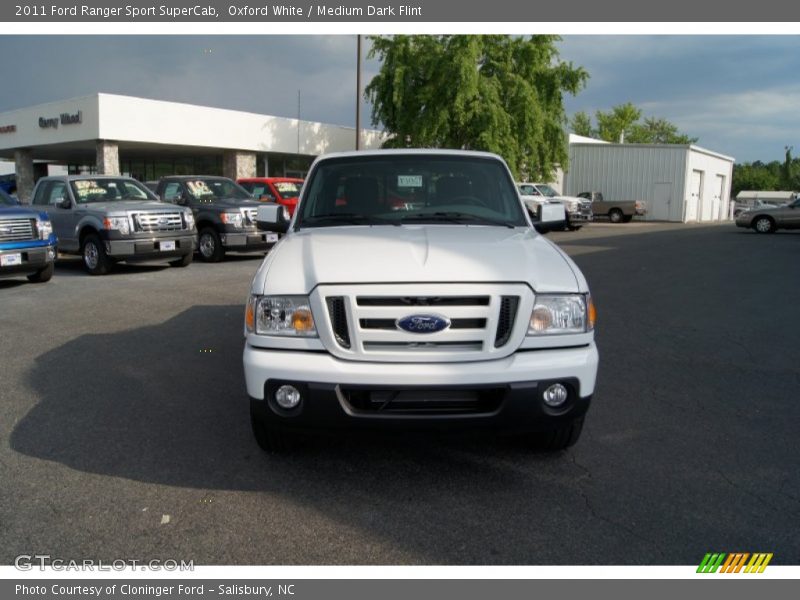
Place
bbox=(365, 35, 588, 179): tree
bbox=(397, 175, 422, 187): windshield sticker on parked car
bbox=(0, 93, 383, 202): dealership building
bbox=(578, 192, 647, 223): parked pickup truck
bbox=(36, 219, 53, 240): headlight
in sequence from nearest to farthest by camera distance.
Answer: bbox=(397, 175, 422, 187): windshield sticker on parked car < bbox=(36, 219, 53, 240): headlight < bbox=(365, 35, 588, 179): tree < bbox=(0, 93, 383, 202): dealership building < bbox=(578, 192, 647, 223): parked pickup truck

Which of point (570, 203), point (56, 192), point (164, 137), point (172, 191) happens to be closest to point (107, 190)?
point (56, 192)

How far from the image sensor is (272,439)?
3.86 meters

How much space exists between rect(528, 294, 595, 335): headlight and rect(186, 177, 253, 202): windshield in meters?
12.8

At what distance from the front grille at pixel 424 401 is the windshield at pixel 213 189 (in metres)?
12.7

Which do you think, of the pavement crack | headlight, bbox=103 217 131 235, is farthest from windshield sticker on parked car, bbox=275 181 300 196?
the pavement crack

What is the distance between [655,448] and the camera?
4.13 meters

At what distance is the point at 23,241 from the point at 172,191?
4921 millimetres

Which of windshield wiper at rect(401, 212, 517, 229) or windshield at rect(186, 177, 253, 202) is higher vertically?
windshield at rect(186, 177, 253, 202)

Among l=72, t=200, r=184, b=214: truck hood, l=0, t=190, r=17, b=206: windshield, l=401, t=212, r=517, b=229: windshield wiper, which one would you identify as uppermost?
l=401, t=212, r=517, b=229: windshield wiper

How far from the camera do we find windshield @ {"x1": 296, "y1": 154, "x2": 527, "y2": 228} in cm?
467

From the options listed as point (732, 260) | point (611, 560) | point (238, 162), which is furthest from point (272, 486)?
point (238, 162)

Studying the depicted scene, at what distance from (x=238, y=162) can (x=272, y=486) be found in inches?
1324

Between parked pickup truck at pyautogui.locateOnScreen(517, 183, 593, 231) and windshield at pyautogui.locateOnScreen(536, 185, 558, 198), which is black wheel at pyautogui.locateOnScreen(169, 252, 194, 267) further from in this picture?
windshield at pyautogui.locateOnScreen(536, 185, 558, 198)
